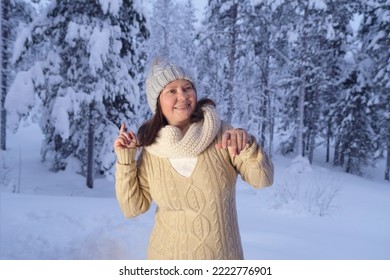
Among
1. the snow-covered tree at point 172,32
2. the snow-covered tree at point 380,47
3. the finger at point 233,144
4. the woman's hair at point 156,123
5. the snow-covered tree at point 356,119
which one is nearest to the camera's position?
the finger at point 233,144

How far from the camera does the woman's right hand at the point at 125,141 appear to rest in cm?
192

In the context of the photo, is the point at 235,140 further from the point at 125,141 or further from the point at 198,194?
the point at 125,141

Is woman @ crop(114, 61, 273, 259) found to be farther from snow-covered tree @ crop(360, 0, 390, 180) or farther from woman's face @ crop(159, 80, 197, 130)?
snow-covered tree @ crop(360, 0, 390, 180)

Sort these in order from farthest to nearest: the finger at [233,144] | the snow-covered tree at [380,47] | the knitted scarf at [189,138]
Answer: the snow-covered tree at [380,47], the knitted scarf at [189,138], the finger at [233,144]

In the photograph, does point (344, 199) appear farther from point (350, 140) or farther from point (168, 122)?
point (350, 140)

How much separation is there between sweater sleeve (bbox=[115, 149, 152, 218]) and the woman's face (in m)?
0.32

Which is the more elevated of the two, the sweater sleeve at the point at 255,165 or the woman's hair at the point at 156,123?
the woman's hair at the point at 156,123

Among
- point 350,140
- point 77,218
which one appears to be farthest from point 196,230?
point 350,140

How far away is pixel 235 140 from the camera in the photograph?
1770 millimetres

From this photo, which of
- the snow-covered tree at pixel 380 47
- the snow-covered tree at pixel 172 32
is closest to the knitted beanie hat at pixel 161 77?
the snow-covered tree at pixel 380 47

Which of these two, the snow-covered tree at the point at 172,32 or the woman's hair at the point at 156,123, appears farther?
the snow-covered tree at the point at 172,32

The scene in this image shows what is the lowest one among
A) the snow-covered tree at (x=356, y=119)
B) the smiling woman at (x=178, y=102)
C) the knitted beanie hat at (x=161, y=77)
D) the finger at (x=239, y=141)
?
the snow-covered tree at (x=356, y=119)

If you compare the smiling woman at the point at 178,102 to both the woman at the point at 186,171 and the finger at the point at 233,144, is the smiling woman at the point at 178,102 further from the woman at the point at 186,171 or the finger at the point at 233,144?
the finger at the point at 233,144

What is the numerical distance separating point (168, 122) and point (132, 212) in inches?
24.1
